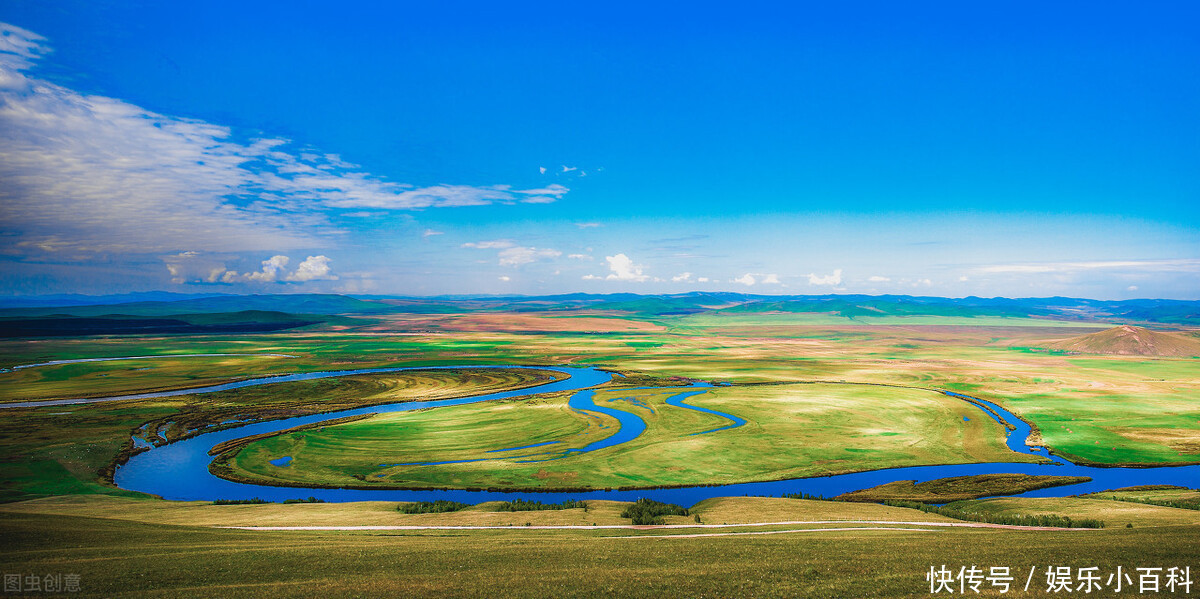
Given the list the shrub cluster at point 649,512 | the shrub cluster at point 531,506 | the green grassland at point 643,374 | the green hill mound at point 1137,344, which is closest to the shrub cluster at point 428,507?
the shrub cluster at point 531,506

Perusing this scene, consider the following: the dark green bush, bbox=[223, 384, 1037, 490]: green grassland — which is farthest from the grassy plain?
bbox=[223, 384, 1037, 490]: green grassland

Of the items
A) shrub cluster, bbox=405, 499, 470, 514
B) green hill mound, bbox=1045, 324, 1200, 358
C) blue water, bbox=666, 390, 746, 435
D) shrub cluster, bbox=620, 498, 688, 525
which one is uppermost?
green hill mound, bbox=1045, 324, 1200, 358

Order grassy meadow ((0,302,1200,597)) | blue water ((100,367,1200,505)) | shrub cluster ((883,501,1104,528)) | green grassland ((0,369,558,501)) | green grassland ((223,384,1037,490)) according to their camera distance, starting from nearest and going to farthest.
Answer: grassy meadow ((0,302,1200,597)) → shrub cluster ((883,501,1104,528)) → blue water ((100,367,1200,505)) → green grassland ((0,369,558,501)) → green grassland ((223,384,1037,490))

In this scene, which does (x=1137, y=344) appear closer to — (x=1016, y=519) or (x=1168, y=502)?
(x=1168, y=502)

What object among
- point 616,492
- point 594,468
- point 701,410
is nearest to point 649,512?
point 616,492

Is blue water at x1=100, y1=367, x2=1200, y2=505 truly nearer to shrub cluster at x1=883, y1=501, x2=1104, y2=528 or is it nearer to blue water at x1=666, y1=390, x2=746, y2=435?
shrub cluster at x1=883, y1=501, x2=1104, y2=528

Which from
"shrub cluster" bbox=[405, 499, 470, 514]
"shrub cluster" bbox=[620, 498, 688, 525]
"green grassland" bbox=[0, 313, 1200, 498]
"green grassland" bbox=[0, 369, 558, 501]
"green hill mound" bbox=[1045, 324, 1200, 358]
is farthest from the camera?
"green hill mound" bbox=[1045, 324, 1200, 358]

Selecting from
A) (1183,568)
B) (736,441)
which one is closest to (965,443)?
(736,441)
